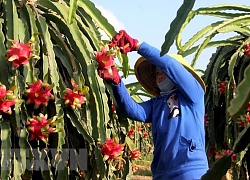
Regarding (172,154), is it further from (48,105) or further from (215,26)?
(215,26)

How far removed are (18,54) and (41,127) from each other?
0.94ft

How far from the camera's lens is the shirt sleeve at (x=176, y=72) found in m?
2.18

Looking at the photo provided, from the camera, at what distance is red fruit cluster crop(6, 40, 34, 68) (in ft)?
5.79

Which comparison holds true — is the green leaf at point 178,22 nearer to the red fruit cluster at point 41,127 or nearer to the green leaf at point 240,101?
the green leaf at point 240,101

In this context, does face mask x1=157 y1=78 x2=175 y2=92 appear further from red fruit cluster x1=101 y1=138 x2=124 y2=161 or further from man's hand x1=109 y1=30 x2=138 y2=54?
red fruit cluster x1=101 y1=138 x2=124 y2=161

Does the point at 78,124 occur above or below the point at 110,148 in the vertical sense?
above

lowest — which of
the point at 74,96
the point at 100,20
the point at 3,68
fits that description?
the point at 74,96

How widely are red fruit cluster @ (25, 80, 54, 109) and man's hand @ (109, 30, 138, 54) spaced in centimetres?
44

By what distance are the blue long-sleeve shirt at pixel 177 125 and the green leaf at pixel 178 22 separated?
1.11m

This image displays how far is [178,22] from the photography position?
1.05m

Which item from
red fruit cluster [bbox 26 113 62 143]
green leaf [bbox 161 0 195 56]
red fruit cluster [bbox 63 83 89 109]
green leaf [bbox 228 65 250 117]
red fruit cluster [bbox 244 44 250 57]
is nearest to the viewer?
green leaf [bbox 228 65 250 117]

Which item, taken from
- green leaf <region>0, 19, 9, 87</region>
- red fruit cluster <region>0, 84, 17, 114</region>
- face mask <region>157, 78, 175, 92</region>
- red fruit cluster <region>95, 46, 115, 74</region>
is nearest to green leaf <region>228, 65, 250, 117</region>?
red fruit cluster <region>0, 84, 17, 114</region>

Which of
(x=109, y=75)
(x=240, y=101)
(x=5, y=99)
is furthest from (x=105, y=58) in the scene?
(x=240, y=101)

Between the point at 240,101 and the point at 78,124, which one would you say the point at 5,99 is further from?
the point at 240,101
